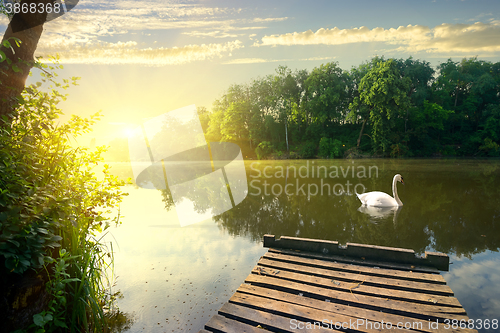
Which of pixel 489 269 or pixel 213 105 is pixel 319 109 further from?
pixel 489 269

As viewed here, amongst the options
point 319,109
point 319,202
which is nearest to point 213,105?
point 319,109

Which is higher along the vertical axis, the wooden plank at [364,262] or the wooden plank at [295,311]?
the wooden plank at [295,311]

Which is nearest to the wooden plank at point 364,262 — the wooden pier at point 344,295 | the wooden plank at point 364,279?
the wooden pier at point 344,295

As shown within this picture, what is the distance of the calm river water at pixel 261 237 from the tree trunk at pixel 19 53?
3344mm

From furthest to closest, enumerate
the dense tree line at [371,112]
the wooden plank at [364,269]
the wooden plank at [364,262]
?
the dense tree line at [371,112] → the wooden plank at [364,262] → the wooden plank at [364,269]

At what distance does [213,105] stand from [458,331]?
47.4m

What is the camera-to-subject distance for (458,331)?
296 centimetres

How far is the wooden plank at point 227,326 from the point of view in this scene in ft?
10.2

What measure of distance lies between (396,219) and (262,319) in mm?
6980

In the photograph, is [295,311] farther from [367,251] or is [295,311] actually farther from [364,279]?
[367,251]

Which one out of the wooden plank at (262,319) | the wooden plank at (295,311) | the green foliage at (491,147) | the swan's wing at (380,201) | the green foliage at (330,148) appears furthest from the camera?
the green foliage at (330,148)

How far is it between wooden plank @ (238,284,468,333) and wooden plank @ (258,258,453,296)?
0.72m

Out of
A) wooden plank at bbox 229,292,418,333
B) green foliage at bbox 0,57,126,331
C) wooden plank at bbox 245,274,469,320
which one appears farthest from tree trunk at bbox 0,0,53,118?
wooden plank at bbox 245,274,469,320

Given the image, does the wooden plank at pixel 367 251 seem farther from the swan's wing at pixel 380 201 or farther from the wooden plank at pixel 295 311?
the swan's wing at pixel 380 201
